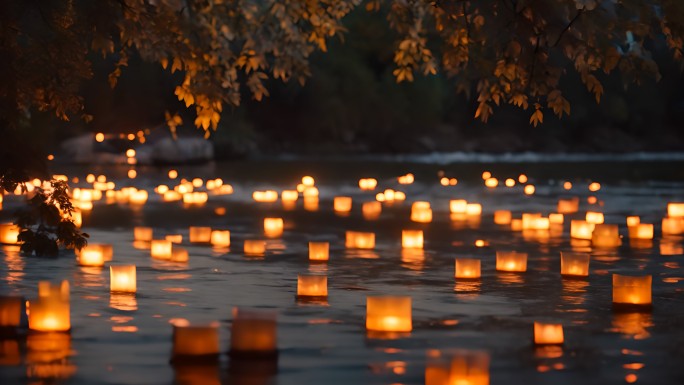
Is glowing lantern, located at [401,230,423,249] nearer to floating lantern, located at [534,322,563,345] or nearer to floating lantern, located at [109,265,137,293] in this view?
floating lantern, located at [109,265,137,293]

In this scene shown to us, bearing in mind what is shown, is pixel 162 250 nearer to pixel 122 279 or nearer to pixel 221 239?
pixel 221 239

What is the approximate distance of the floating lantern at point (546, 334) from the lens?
27.9 ft

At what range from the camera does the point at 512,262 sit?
513 inches

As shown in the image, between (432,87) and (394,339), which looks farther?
Result: (432,87)

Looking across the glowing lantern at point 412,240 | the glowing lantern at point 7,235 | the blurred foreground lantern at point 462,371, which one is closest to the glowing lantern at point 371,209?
the glowing lantern at point 412,240

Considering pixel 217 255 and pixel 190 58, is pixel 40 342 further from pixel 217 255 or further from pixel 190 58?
pixel 217 255

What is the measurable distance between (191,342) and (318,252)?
6.28 metres

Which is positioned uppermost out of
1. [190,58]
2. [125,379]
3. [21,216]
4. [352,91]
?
[352,91]

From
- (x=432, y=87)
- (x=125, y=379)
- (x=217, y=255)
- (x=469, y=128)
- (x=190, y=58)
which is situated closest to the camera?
(x=125, y=379)

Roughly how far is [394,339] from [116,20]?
316 centimetres

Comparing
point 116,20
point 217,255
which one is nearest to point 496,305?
point 116,20

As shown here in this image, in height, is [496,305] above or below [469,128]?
below

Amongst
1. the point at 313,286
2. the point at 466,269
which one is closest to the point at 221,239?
the point at 466,269

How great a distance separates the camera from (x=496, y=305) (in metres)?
10.4
